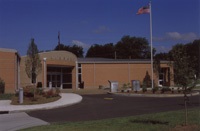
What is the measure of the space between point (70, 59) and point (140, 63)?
9.84m

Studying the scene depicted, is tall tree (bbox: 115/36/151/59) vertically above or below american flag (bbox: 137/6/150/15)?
above

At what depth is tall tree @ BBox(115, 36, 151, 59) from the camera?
101 metres

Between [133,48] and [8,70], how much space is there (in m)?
71.1

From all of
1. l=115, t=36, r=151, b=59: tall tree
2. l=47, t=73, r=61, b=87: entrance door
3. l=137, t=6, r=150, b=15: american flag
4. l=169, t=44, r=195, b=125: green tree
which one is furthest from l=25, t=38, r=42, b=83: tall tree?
l=115, t=36, r=151, b=59: tall tree

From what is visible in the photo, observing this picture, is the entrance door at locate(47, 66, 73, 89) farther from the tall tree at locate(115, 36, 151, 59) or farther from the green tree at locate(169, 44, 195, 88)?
the tall tree at locate(115, 36, 151, 59)

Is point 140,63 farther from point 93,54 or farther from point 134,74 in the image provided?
point 93,54

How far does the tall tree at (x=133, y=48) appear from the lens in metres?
101

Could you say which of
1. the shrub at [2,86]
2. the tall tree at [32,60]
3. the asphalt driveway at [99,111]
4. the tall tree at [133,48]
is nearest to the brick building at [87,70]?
the tall tree at [32,60]

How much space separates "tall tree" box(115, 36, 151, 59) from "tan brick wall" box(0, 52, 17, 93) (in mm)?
68237

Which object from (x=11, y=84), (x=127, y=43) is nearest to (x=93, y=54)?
(x=127, y=43)

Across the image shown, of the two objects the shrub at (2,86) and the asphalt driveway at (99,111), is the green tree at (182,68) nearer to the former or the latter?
the asphalt driveway at (99,111)

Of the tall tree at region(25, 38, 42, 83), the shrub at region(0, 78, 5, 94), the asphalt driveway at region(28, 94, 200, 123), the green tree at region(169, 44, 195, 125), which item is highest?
the tall tree at region(25, 38, 42, 83)

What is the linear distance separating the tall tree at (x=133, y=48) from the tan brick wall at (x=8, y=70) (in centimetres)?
6824

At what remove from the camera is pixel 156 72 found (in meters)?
44.0
